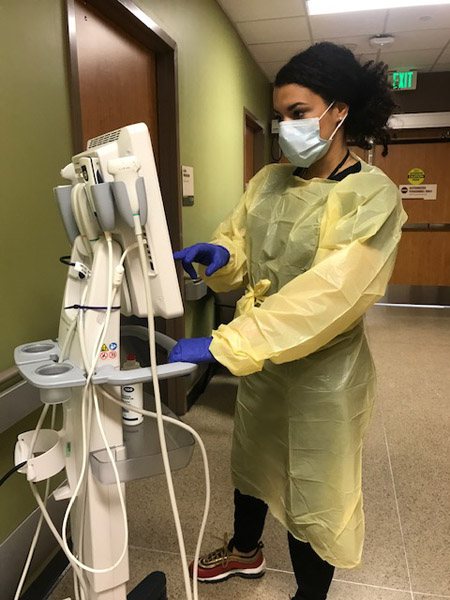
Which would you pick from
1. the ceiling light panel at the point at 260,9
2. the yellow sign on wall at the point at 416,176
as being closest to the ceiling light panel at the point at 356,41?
the ceiling light panel at the point at 260,9

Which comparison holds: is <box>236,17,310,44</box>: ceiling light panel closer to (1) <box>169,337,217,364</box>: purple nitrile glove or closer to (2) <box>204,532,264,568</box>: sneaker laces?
(1) <box>169,337,217,364</box>: purple nitrile glove

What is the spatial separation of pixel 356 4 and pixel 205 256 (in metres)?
2.95

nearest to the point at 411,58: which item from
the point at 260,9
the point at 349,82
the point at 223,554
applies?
the point at 260,9

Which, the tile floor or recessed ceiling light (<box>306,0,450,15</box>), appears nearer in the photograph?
the tile floor

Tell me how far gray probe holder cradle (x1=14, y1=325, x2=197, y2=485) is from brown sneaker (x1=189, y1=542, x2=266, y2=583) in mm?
812

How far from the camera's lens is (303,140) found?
1.21 m

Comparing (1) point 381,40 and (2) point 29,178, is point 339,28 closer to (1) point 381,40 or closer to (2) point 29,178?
(1) point 381,40

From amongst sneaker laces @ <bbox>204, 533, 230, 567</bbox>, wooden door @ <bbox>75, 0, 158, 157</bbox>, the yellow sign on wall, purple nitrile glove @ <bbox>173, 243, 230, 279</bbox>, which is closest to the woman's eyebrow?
purple nitrile glove @ <bbox>173, 243, 230, 279</bbox>

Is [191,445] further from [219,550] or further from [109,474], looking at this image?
[219,550]

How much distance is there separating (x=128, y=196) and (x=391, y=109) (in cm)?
86

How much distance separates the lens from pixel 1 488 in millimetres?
1354

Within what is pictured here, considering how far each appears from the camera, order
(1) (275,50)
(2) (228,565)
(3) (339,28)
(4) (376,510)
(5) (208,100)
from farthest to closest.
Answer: (1) (275,50) < (3) (339,28) < (5) (208,100) < (4) (376,510) < (2) (228,565)

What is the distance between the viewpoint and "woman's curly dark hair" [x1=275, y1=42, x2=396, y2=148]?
3.90ft

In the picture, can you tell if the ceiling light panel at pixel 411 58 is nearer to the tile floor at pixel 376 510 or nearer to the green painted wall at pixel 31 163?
the tile floor at pixel 376 510
